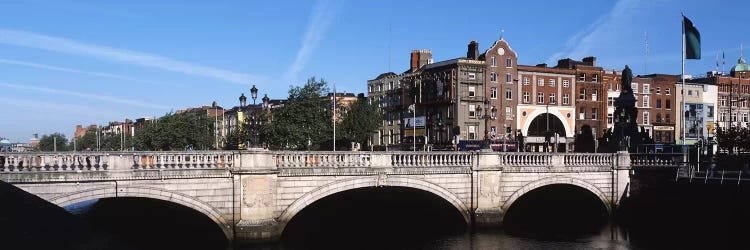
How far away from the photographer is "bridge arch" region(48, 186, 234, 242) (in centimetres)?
2762

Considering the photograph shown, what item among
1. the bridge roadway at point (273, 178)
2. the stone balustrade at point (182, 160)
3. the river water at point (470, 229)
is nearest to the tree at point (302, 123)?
the river water at point (470, 229)

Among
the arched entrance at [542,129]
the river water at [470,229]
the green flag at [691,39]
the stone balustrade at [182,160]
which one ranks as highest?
the green flag at [691,39]

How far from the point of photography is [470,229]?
37.9 meters

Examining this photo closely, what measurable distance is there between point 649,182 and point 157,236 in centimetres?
2975

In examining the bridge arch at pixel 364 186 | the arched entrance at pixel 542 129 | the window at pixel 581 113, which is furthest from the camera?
the window at pixel 581 113

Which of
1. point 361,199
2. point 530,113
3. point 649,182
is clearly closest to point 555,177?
point 649,182

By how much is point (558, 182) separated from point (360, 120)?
46.1 m

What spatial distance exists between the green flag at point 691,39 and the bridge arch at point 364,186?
25.3 meters

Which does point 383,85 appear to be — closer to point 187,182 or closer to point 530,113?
point 530,113

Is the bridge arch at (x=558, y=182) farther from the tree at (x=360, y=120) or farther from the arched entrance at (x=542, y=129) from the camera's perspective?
the arched entrance at (x=542, y=129)

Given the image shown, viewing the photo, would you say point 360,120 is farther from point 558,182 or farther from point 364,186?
point 364,186

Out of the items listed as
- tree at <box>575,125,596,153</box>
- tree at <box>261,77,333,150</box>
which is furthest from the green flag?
tree at <box>261,77,333,150</box>

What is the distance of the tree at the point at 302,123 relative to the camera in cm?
6869

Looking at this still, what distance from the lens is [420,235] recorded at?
39.6m
